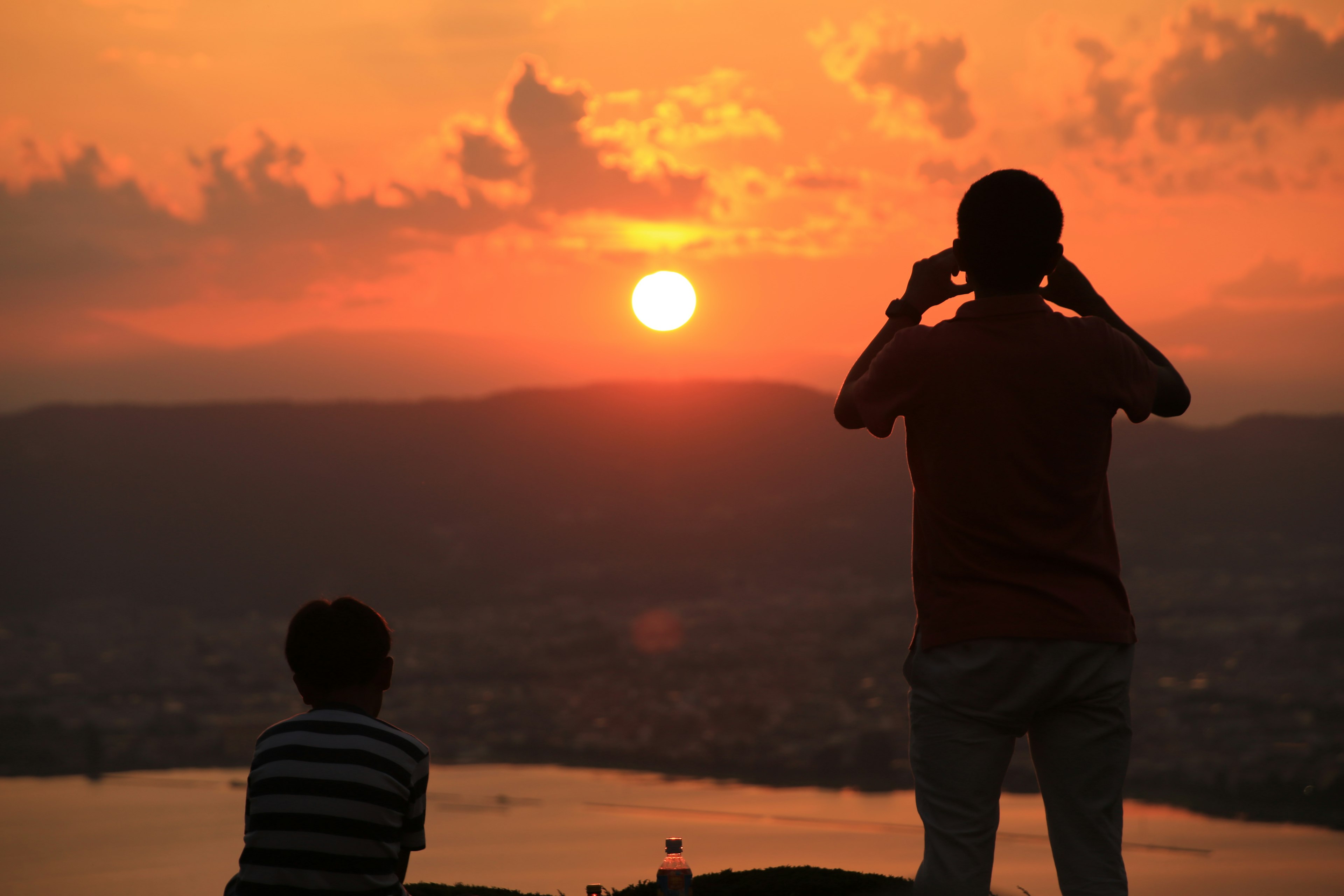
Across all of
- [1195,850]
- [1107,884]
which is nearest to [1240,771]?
[1195,850]

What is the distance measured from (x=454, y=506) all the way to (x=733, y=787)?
52.2m

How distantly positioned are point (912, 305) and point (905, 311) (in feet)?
0.06

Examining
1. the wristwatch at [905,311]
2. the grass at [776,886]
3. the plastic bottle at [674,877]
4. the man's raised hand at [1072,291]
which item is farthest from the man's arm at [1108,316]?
the grass at [776,886]

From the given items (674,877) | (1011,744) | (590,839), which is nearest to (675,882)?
(674,877)

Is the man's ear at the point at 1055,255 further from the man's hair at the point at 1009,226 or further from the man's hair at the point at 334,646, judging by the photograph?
the man's hair at the point at 334,646

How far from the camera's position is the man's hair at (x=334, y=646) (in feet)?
8.66

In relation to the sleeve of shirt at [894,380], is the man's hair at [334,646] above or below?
below

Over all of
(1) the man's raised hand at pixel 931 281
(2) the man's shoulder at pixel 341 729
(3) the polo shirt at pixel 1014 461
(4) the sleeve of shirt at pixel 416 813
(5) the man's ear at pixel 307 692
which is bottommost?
(4) the sleeve of shirt at pixel 416 813

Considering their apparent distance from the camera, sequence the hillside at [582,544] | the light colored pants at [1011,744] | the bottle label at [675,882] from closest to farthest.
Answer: the light colored pants at [1011,744] → the bottle label at [675,882] → the hillside at [582,544]

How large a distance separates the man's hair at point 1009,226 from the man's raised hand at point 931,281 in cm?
7

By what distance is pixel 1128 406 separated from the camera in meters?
2.42

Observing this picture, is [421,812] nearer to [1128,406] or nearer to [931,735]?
[931,735]

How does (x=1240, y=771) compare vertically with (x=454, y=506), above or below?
below

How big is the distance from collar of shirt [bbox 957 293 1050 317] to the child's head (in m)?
1.27
